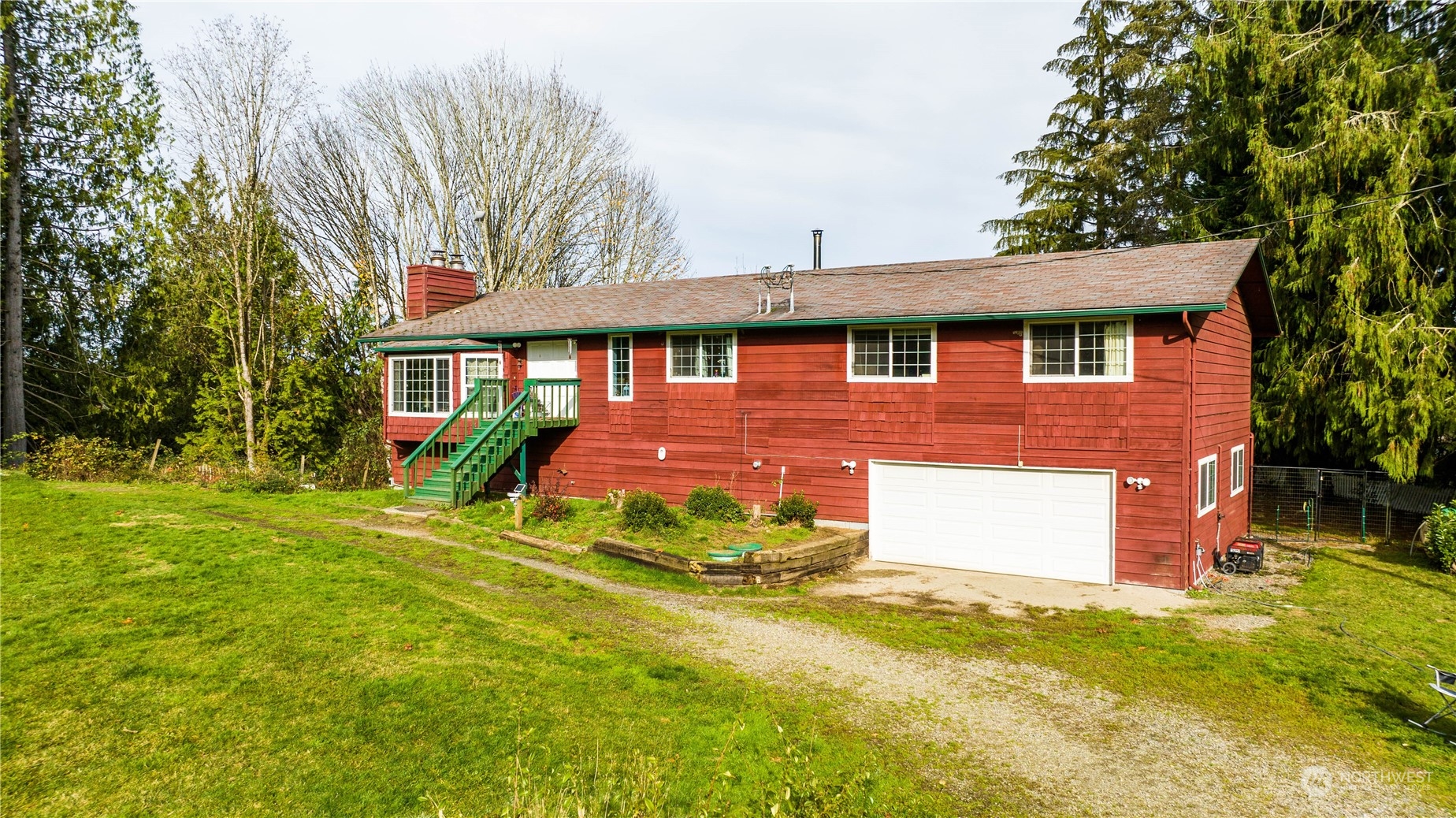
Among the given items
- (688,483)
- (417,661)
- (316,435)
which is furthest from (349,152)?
(417,661)

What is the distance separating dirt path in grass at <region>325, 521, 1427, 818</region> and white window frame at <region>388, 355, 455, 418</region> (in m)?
13.7

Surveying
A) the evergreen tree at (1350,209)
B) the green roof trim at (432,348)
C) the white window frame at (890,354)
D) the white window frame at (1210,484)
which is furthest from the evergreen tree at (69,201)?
the evergreen tree at (1350,209)

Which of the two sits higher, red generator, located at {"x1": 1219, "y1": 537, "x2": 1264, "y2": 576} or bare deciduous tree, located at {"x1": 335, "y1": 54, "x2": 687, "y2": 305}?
bare deciduous tree, located at {"x1": 335, "y1": 54, "x2": 687, "y2": 305}

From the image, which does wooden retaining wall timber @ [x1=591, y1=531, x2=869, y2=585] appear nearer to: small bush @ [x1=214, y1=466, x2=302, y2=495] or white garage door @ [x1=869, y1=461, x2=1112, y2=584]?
white garage door @ [x1=869, y1=461, x2=1112, y2=584]

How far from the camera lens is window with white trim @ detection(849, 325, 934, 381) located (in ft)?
47.4

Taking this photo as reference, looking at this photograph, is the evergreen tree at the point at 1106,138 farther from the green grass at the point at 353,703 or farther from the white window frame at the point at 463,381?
the green grass at the point at 353,703

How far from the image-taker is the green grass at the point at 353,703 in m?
5.19

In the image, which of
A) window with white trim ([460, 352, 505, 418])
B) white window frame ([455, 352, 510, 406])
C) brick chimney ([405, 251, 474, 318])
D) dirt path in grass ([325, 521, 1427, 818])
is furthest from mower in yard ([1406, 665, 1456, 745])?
brick chimney ([405, 251, 474, 318])

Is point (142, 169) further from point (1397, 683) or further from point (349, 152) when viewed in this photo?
point (1397, 683)

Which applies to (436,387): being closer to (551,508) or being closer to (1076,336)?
(551,508)

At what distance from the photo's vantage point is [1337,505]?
21281 millimetres

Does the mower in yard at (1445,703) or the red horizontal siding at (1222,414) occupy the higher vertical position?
the red horizontal siding at (1222,414)

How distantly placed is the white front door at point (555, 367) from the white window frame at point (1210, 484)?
43.0 feet

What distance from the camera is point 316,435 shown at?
25.6 metres
